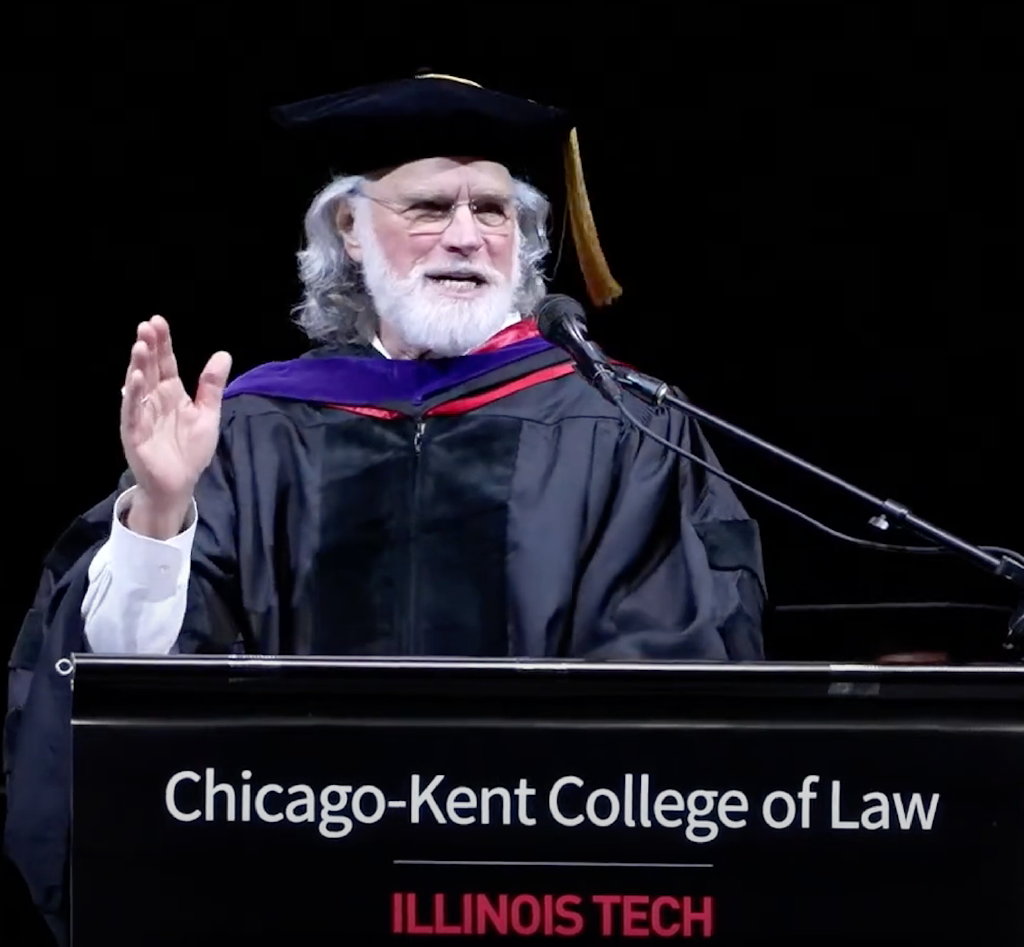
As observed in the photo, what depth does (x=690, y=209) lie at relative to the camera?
171 inches

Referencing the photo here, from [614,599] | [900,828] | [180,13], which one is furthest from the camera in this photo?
[180,13]

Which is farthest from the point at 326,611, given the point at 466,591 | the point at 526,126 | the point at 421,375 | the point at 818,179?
the point at 818,179

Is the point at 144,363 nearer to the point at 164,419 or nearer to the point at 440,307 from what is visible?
the point at 164,419

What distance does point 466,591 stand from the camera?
11.5ft

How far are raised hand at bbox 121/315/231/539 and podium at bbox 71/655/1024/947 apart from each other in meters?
0.53

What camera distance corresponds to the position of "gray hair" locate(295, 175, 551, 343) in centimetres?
372

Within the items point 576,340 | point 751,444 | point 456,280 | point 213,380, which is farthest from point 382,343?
point 751,444

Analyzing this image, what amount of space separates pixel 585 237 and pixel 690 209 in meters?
0.69

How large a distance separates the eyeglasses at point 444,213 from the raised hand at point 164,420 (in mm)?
770

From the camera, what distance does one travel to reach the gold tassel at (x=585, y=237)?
146 inches

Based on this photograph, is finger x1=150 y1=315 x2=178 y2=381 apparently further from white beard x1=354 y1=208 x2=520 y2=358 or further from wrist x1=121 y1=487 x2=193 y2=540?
white beard x1=354 y1=208 x2=520 y2=358

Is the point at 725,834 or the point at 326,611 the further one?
the point at 326,611

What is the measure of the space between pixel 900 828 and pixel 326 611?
4.51ft

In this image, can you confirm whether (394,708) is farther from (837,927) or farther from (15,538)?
(15,538)
